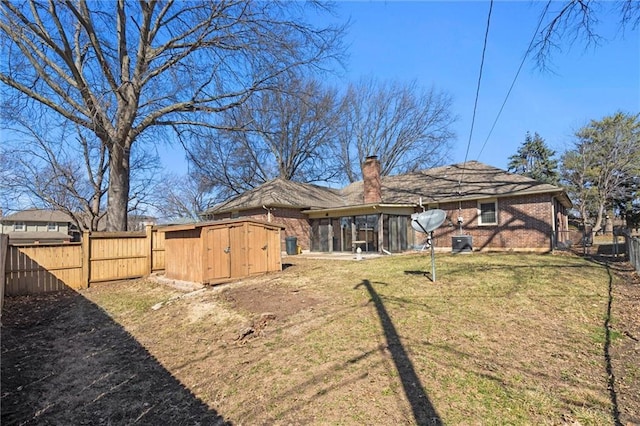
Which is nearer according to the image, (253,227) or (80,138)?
(253,227)

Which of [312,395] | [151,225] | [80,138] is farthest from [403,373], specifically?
[80,138]

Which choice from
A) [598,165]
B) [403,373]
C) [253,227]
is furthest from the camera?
[598,165]

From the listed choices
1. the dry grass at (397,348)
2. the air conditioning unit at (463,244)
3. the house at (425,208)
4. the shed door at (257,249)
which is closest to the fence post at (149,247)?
the dry grass at (397,348)

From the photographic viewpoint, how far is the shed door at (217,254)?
10242mm

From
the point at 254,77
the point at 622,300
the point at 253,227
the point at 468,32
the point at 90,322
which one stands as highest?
the point at 254,77

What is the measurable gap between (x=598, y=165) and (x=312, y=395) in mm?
40224

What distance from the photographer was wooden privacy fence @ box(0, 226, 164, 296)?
407 inches

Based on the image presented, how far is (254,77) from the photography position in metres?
14.1

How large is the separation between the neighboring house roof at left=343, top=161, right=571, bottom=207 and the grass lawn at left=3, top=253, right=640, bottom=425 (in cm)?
769

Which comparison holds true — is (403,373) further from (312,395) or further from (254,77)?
(254,77)

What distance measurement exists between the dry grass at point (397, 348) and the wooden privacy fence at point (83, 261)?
9.57 ft

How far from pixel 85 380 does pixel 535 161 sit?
4809 centimetres

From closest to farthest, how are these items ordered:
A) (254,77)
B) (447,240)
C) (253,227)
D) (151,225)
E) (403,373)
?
(403,373) < (253,227) < (151,225) < (254,77) < (447,240)

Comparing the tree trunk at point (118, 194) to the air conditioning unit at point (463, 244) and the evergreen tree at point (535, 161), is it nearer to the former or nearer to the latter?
the air conditioning unit at point (463, 244)
